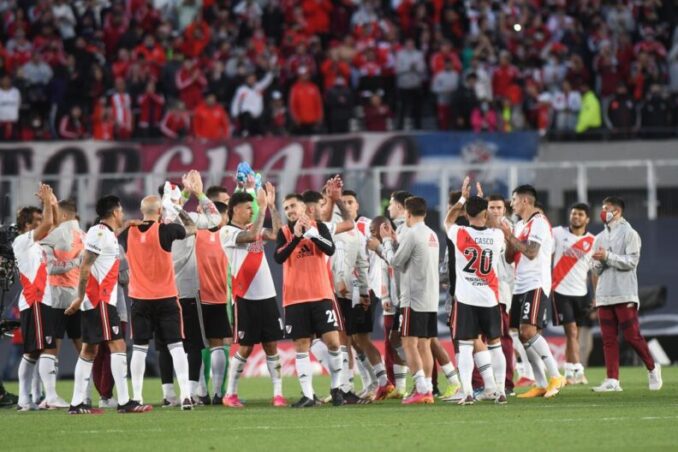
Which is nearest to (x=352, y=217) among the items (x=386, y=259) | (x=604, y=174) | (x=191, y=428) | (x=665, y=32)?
(x=386, y=259)

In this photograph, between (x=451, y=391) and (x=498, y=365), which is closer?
(x=498, y=365)

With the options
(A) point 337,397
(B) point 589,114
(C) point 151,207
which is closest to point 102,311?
(C) point 151,207

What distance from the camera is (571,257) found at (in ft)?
69.3

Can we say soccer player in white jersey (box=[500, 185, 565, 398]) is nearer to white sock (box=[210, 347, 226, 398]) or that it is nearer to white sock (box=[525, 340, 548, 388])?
white sock (box=[525, 340, 548, 388])

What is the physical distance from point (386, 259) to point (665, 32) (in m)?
17.3

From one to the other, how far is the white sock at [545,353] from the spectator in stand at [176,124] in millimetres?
12792

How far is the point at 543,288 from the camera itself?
1788cm

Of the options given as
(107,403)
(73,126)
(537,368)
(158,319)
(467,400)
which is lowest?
(107,403)

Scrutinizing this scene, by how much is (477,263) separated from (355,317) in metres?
2.31

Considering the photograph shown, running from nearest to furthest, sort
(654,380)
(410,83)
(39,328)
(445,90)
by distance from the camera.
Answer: (39,328) → (654,380) → (445,90) → (410,83)

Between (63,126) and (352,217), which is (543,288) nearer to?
(352,217)

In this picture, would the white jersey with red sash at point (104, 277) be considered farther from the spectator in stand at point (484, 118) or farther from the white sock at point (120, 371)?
the spectator in stand at point (484, 118)

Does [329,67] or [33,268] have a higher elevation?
[329,67]

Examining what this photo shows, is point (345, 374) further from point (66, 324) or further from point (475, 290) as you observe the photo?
point (66, 324)
